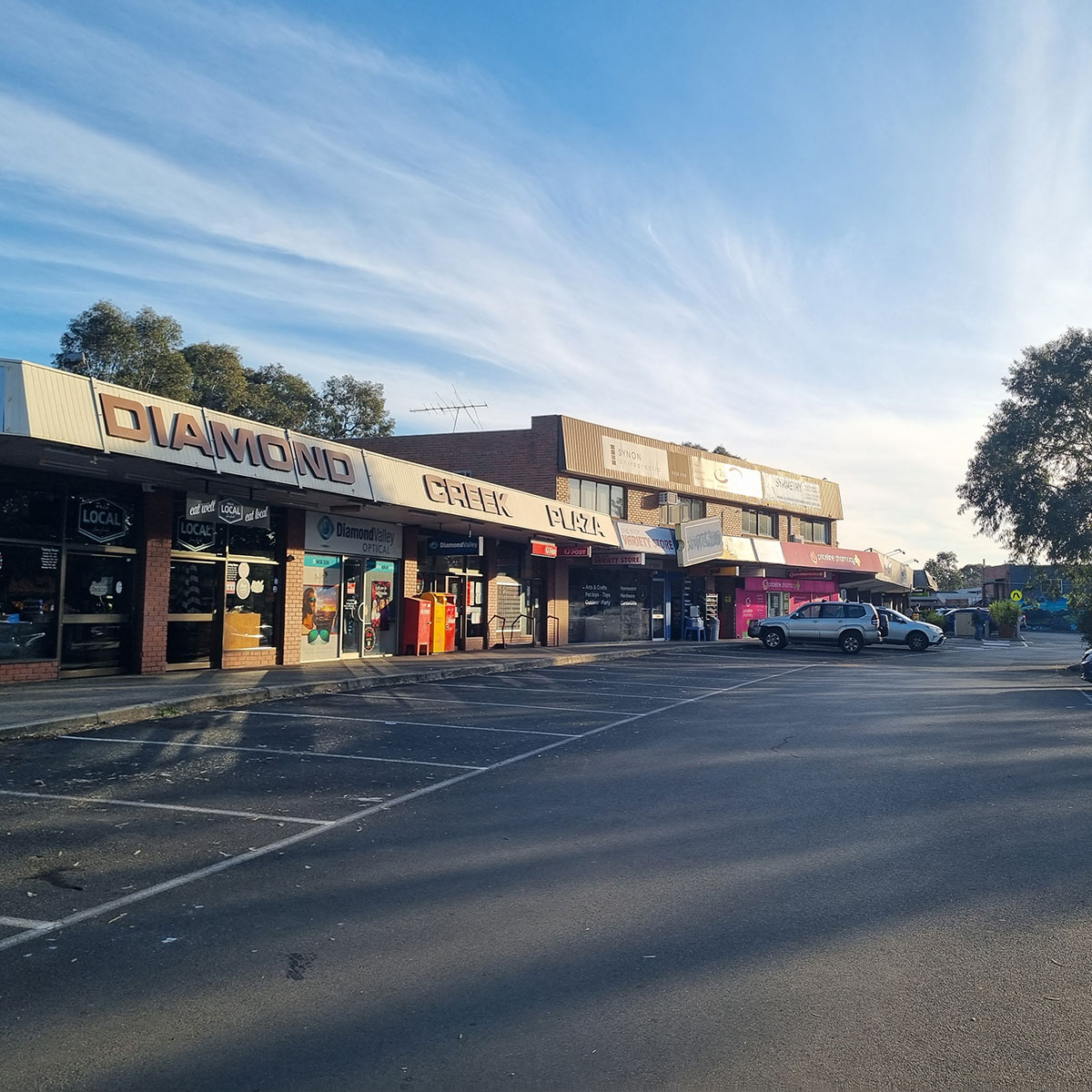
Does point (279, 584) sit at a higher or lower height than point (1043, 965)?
higher

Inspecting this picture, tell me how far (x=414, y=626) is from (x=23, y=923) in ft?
59.6

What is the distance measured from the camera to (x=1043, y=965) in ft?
15.5

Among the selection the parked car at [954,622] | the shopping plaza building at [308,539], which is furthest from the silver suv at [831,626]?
the parked car at [954,622]

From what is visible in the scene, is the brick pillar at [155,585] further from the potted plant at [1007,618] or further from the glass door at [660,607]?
the potted plant at [1007,618]

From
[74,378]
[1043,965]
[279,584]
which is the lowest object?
[1043,965]

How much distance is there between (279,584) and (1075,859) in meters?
16.0

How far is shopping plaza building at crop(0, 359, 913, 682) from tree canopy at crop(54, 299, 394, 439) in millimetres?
7547

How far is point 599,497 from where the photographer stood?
33781 millimetres

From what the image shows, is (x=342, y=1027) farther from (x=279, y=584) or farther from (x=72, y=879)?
(x=279, y=584)

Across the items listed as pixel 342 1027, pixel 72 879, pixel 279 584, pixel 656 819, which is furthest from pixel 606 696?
pixel 342 1027

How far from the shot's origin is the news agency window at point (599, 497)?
32719 mm

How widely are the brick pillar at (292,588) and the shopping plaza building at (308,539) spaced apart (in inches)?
1.5

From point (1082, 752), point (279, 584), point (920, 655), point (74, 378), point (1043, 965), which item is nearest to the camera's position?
point (1043, 965)

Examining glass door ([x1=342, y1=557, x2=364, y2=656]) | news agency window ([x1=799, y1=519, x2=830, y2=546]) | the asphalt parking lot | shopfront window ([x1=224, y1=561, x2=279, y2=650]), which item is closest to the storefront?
shopfront window ([x1=224, y1=561, x2=279, y2=650])
